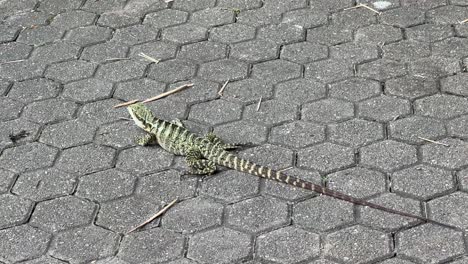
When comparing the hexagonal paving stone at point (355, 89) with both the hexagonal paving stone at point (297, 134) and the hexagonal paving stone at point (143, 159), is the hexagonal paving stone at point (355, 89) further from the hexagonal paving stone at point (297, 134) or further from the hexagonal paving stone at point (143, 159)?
the hexagonal paving stone at point (143, 159)

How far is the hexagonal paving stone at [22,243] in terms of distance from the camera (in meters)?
5.91

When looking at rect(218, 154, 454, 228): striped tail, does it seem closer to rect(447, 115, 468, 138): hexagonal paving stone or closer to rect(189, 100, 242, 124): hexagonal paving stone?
rect(189, 100, 242, 124): hexagonal paving stone

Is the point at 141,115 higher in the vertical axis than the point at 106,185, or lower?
higher

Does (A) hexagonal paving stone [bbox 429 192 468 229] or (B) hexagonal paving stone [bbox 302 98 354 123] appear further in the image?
(B) hexagonal paving stone [bbox 302 98 354 123]

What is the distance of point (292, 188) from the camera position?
20.6ft

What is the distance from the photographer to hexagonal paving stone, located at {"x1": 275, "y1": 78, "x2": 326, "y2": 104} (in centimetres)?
730

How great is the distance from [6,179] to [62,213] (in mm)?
782

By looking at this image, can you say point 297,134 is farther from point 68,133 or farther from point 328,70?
point 68,133

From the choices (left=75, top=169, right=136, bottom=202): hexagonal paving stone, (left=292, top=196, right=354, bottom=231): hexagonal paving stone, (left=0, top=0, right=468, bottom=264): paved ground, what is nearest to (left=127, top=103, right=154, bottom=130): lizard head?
(left=0, top=0, right=468, bottom=264): paved ground

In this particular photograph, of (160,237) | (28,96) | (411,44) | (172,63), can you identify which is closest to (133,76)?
(172,63)

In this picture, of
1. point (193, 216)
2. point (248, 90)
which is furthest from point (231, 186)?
point (248, 90)

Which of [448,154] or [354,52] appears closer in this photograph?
[448,154]

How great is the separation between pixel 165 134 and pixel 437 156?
2415mm

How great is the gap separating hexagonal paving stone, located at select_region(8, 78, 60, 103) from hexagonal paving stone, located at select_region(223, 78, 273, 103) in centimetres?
183
